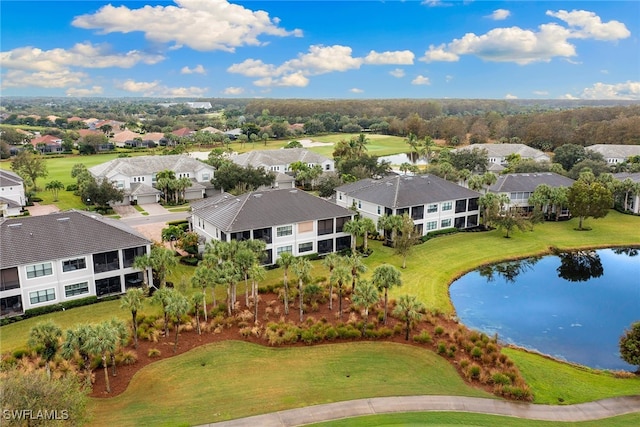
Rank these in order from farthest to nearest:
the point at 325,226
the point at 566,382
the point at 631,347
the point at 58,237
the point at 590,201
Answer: the point at 590,201 < the point at 325,226 < the point at 58,237 < the point at 631,347 < the point at 566,382

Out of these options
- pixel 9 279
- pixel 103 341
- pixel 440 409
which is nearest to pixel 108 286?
pixel 9 279

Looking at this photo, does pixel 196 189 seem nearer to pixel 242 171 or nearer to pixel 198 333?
pixel 242 171

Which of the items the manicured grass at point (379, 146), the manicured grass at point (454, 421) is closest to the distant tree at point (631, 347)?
the manicured grass at point (454, 421)

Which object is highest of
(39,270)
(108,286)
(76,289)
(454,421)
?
(39,270)

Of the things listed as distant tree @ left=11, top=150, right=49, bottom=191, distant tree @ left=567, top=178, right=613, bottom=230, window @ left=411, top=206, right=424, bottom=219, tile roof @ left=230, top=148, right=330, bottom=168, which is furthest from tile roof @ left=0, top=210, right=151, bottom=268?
tile roof @ left=230, top=148, right=330, bottom=168

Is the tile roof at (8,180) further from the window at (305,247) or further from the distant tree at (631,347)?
the distant tree at (631,347)

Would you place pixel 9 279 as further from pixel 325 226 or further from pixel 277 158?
pixel 277 158

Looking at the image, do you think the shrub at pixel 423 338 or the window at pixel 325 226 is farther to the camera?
the window at pixel 325 226
